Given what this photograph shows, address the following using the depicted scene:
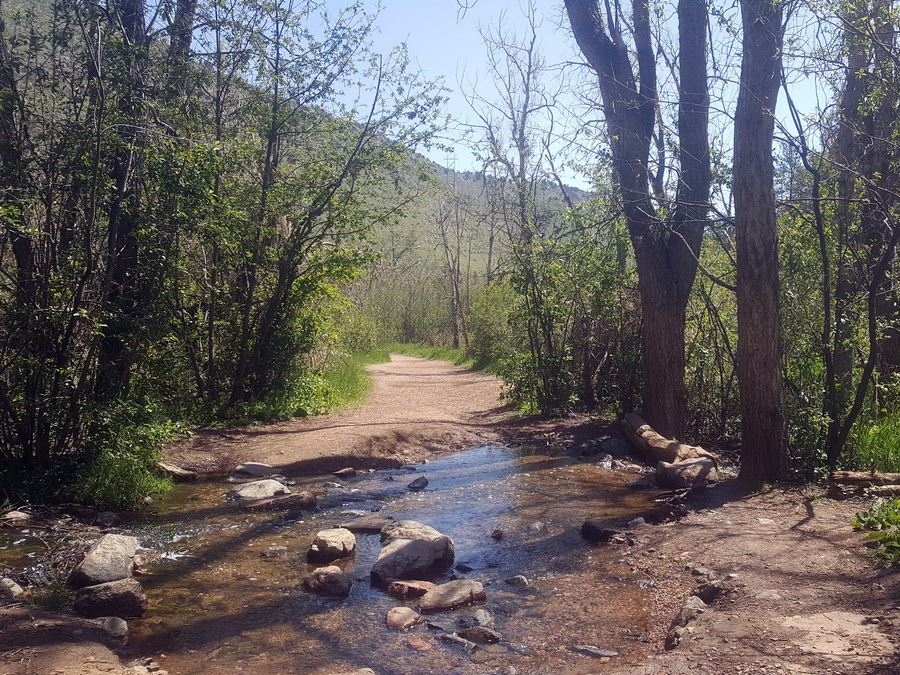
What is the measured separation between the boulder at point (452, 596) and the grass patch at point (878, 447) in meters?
4.73

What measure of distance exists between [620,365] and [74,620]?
350 inches

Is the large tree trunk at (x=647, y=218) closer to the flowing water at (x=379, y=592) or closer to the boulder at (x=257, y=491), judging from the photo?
the flowing water at (x=379, y=592)

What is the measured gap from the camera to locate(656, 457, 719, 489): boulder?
780 centimetres

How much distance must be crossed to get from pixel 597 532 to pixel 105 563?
401cm

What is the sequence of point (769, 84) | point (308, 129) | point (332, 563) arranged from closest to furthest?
point (332, 563) → point (769, 84) → point (308, 129)

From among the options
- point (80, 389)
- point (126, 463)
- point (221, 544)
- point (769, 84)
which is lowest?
point (221, 544)

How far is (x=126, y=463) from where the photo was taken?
7.38 m

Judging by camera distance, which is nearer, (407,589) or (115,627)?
(115,627)

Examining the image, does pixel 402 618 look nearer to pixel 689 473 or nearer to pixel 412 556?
pixel 412 556

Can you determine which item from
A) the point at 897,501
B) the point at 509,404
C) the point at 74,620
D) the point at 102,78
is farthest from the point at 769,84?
the point at 509,404

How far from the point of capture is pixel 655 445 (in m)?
9.23

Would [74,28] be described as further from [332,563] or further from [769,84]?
[769,84]

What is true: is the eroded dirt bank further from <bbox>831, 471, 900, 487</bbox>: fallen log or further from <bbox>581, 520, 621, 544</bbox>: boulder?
<bbox>831, 471, 900, 487</bbox>: fallen log

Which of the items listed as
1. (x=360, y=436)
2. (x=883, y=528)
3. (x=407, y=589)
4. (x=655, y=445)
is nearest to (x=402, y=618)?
(x=407, y=589)
